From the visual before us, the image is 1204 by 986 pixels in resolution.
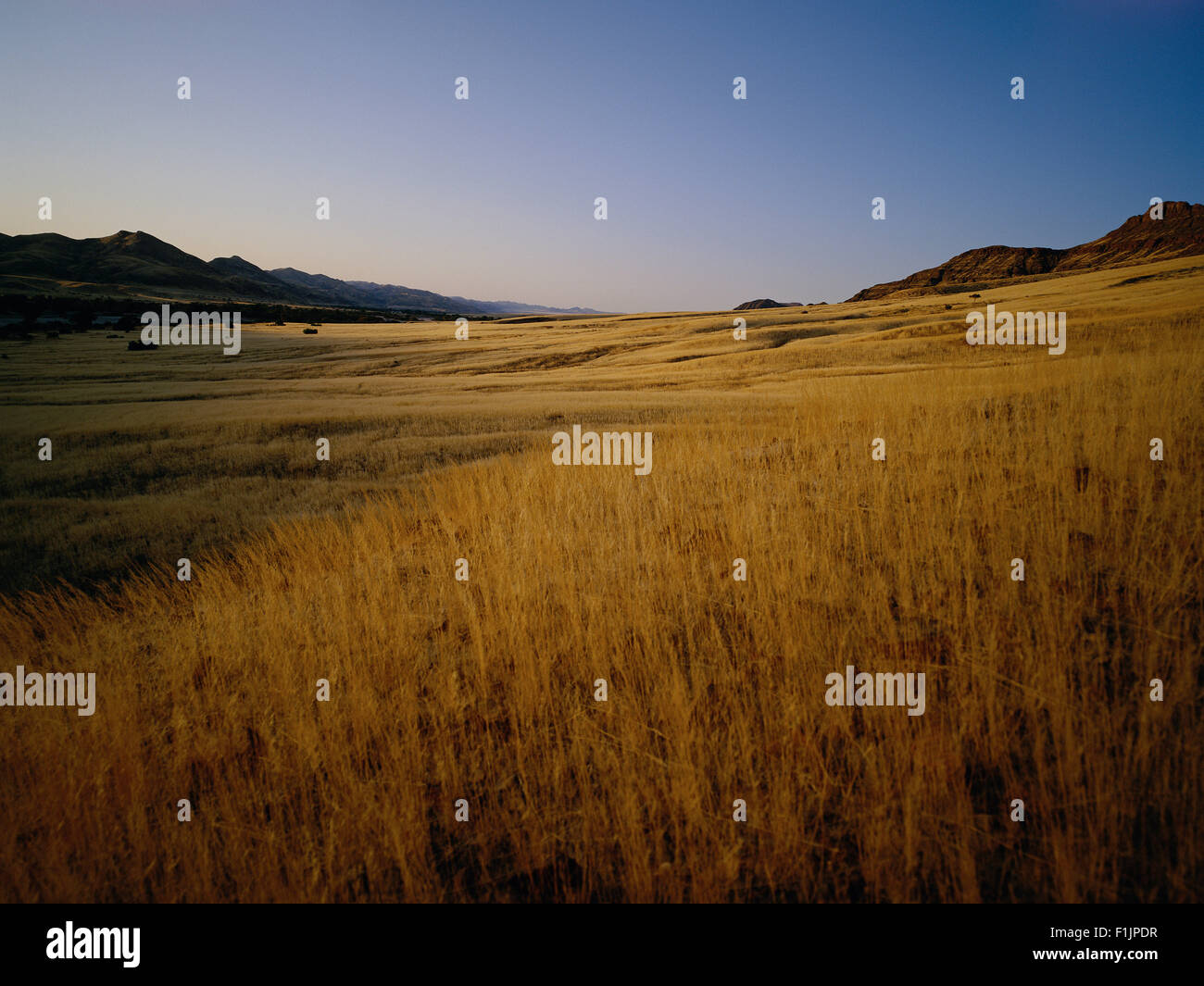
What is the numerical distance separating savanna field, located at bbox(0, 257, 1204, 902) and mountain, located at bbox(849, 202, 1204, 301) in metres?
128

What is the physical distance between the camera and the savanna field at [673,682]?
248 cm

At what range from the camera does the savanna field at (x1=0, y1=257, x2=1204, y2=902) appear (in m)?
2.48

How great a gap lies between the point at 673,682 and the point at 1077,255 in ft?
637

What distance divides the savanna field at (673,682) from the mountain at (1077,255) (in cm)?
12757

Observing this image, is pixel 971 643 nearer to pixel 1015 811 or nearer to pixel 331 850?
pixel 1015 811
